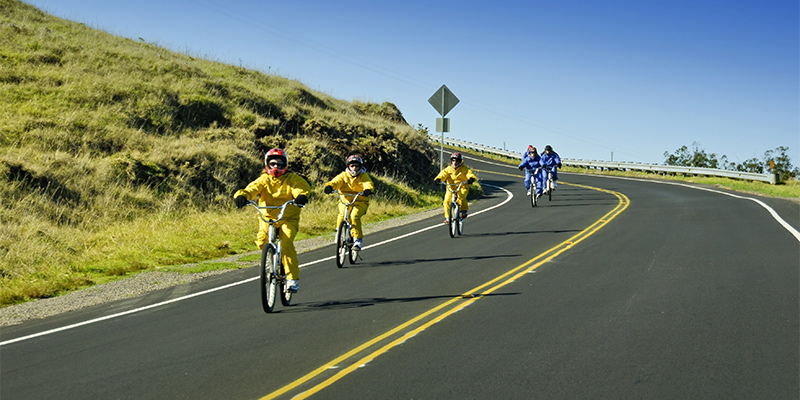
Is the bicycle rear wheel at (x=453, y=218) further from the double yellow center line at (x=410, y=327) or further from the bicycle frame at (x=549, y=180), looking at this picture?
the bicycle frame at (x=549, y=180)

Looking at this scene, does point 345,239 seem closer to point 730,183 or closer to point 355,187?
point 355,187

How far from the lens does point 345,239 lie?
39.3ft

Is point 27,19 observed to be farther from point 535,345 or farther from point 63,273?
point 535,345

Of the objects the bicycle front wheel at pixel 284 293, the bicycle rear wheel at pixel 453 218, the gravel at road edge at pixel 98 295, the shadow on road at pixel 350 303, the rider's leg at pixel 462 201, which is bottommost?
the gravel at road edge at pixel 98 295

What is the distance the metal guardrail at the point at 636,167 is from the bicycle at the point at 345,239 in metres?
30.3

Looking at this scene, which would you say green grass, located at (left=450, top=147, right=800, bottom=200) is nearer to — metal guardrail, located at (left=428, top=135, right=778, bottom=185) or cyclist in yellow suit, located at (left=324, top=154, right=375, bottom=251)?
metal guardrail, located at (left=428, top=135, right=778, bottom=185)

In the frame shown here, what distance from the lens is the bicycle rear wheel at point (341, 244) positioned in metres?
11.7

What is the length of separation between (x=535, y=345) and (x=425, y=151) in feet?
93.7

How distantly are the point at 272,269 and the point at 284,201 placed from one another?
0.93m

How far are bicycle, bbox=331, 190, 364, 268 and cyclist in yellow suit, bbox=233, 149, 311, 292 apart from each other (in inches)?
119

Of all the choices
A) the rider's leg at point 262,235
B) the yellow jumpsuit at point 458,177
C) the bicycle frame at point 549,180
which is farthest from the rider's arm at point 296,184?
the bicycle frame at point 549,180

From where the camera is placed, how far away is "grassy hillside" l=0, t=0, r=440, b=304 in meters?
13.2

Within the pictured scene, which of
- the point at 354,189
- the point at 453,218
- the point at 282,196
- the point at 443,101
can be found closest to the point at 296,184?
the point at 282,196

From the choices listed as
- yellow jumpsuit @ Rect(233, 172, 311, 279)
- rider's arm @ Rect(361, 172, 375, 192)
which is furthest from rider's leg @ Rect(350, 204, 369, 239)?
yellow jumpsuit @ Rect(233, 172, 311, 279)
